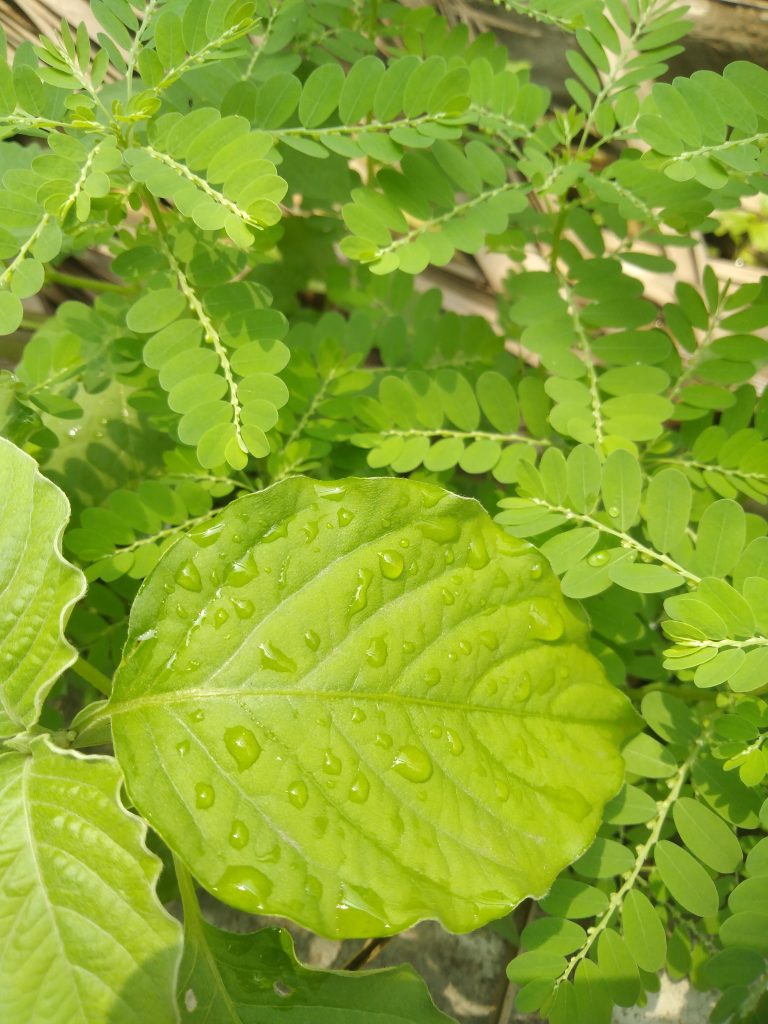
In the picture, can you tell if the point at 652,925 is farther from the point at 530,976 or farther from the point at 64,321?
the point at 64,321

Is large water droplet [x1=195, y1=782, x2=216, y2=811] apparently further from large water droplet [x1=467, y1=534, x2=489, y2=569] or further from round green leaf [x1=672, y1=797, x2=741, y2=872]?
round green leaf [x1=672, y1=797, x2=741, y2=872]

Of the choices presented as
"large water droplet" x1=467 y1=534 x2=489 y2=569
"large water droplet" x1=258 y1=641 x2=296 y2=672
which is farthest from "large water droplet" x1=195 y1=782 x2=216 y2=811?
"large water droplet" x1=467 y1=534 x2=489 y2=569

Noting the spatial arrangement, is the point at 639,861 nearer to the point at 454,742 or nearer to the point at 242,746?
the point at 454,742

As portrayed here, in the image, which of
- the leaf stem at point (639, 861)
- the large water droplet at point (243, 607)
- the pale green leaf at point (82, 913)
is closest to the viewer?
the pale green leaf at point (82, 913)

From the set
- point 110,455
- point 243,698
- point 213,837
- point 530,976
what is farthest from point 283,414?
point 530,976

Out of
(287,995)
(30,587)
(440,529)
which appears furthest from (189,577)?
(287,995)

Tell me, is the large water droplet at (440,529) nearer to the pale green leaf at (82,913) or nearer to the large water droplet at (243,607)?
the large water droplet at (243,607)

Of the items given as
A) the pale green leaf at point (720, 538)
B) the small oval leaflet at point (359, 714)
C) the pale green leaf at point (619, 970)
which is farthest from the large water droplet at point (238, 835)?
the pale green leaf at point (720, 538)
